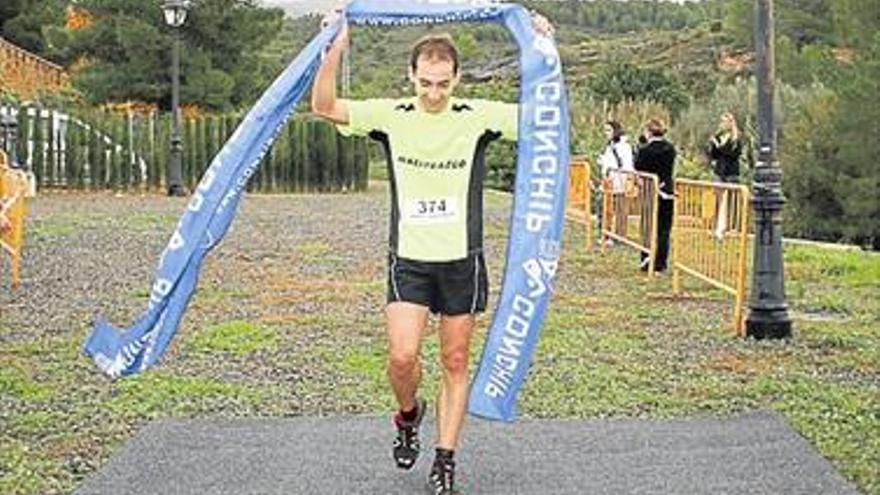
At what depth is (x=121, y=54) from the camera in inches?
1889

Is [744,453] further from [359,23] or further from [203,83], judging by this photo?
[203,83]

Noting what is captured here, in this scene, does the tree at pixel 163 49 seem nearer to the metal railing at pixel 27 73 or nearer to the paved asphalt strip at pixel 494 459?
the metal railing at pixel 27 73

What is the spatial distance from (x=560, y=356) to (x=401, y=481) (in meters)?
4.36

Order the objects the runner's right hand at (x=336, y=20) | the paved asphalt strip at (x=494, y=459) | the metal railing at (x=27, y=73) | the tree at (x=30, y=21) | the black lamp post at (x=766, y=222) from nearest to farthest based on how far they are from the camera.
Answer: the paved asphalt strip at (x=494, y=459)
the runner's right hand at (x=336, y=20)
the black lamp post at (x=766, y=222)
the metal railing at (x=27, y=73)
the tree at (x=30, y=21)

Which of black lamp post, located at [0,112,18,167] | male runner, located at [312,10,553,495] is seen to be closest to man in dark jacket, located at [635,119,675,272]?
male runner, located at [312,10,553,495]

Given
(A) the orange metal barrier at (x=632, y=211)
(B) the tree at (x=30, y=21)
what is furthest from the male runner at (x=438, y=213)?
(B) the tree at (x=30, y=21)

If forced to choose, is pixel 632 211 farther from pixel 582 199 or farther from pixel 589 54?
pixel 589 54

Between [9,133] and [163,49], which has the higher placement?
[163,49]

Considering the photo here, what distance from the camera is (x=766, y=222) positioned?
1295 cm

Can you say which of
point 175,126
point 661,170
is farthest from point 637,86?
point 661,170

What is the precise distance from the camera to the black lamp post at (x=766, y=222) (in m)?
12.9

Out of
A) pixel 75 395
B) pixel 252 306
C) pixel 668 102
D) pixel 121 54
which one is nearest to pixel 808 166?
pixel 668 102

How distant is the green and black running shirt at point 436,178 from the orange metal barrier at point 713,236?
605 cm

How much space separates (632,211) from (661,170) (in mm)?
1211
